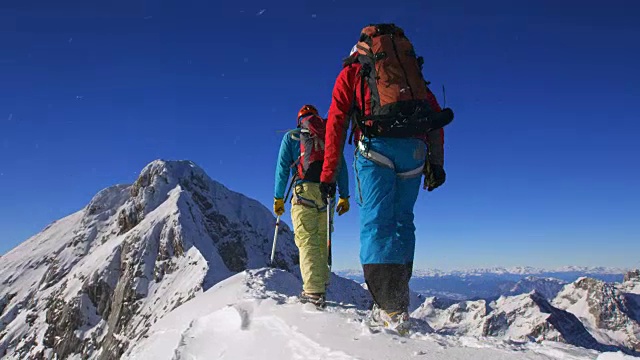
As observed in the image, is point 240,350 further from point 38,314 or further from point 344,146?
point 38,314

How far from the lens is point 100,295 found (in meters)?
87.9

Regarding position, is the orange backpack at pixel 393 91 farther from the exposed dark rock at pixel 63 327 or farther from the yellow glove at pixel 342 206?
the exposed dark rock at pixel 63 327

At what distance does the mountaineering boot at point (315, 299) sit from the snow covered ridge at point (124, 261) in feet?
160

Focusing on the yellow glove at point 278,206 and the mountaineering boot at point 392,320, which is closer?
the mountaineering boot at point 392,320

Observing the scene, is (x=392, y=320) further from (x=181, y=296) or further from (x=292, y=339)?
(x=181, y=296)

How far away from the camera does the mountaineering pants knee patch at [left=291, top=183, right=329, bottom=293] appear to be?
262 inches

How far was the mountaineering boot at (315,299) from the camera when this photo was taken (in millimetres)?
6012

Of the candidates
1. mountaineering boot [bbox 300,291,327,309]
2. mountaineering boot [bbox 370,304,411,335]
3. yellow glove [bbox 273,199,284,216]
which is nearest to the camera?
mountaineering boot [bbox 370,304,411,335]

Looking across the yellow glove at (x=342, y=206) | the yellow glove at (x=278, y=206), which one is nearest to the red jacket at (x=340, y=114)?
the yellow glove at (x=342, y=206)

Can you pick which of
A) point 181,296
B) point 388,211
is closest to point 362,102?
point 388,211

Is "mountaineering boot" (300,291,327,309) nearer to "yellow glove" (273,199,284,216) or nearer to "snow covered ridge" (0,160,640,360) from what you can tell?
"snow covered ridge" (0,160,640,360)

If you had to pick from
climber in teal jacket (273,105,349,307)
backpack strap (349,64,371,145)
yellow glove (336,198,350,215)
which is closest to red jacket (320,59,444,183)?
backpack strap (349,64,371,145)

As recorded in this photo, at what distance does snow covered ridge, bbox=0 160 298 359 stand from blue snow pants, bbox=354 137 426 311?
5101cm

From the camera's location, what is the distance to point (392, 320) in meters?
4.50
